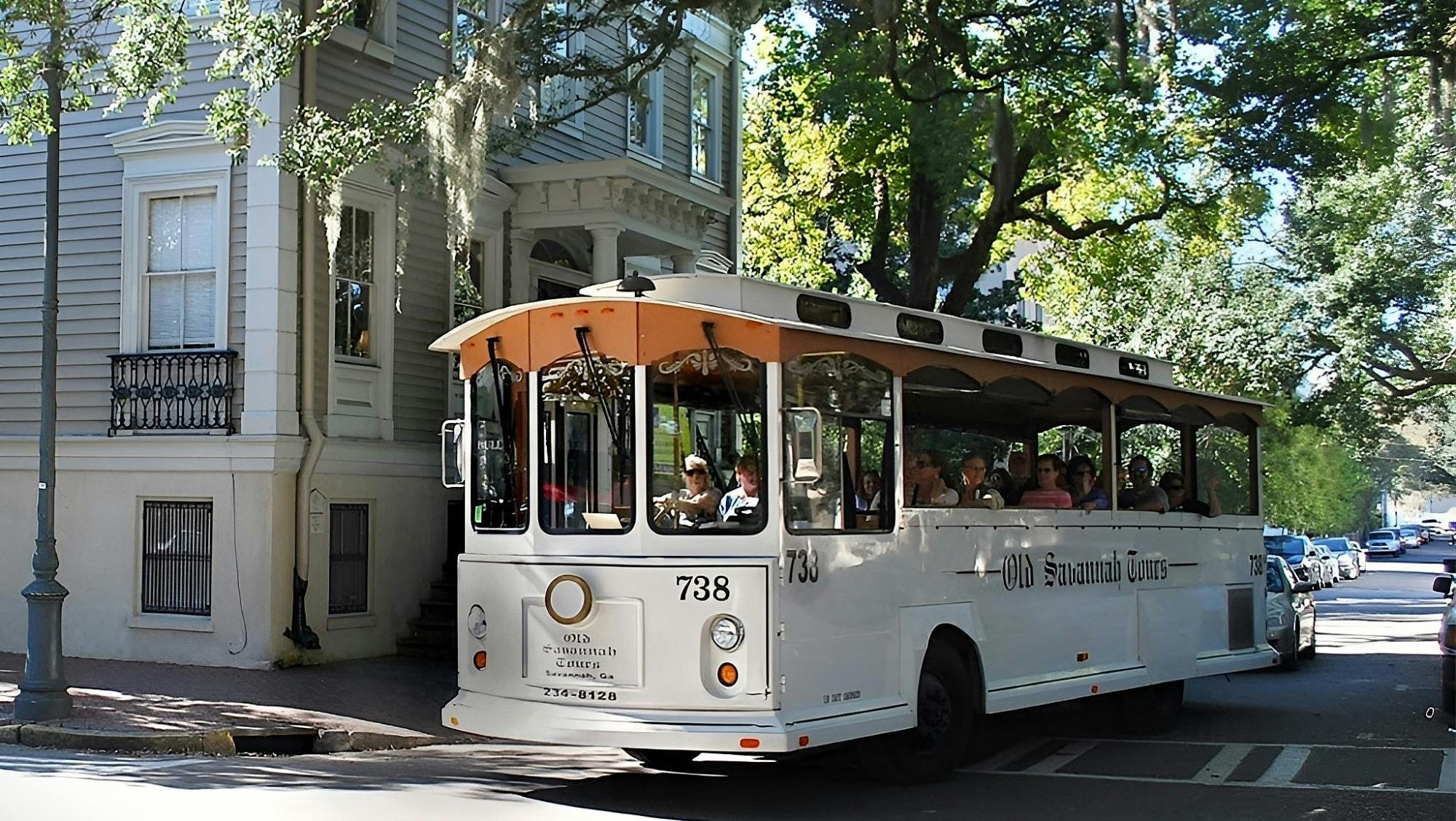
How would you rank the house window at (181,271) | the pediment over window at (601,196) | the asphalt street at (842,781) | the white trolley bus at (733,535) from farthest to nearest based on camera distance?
the pediment over window at (601,196), the house window at (181,271), the asphalt street at (842,781), the white trolley bus at (733,535)

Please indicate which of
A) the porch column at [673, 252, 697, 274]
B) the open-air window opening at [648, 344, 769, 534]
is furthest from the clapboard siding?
the open-air window opening at [648, 344, 769, 534]

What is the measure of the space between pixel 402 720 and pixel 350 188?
6.91 m

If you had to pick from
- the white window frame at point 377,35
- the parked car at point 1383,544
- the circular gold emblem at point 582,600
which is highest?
the white window frame at point 377,35

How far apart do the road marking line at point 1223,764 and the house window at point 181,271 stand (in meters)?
11.1

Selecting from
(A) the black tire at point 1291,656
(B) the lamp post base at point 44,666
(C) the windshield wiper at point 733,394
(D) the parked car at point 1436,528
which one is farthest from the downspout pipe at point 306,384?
(D) the parked car at point 1436,528

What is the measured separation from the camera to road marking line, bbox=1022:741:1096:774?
11.1 meters

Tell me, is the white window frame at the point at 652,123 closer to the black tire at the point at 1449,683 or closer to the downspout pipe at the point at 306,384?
the downspout pipe at the point at 306,384

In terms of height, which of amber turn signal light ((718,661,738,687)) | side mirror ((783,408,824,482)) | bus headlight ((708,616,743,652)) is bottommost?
amber turn signal light ((718,661,738,687))

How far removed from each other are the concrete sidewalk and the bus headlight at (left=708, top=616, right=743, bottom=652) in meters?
4.41

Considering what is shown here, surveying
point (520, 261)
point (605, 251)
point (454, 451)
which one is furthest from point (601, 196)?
point (454, 451)

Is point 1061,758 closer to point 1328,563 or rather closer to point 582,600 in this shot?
point 582,600

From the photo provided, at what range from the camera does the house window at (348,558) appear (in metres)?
17.0

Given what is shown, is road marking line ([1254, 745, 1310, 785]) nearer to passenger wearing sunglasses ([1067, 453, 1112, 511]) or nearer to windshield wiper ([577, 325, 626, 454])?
passenger wearing sunglasses ([1067, 453, 1112, 511])

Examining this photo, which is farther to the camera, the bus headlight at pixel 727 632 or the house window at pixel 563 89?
the house window at pixel 563 89
